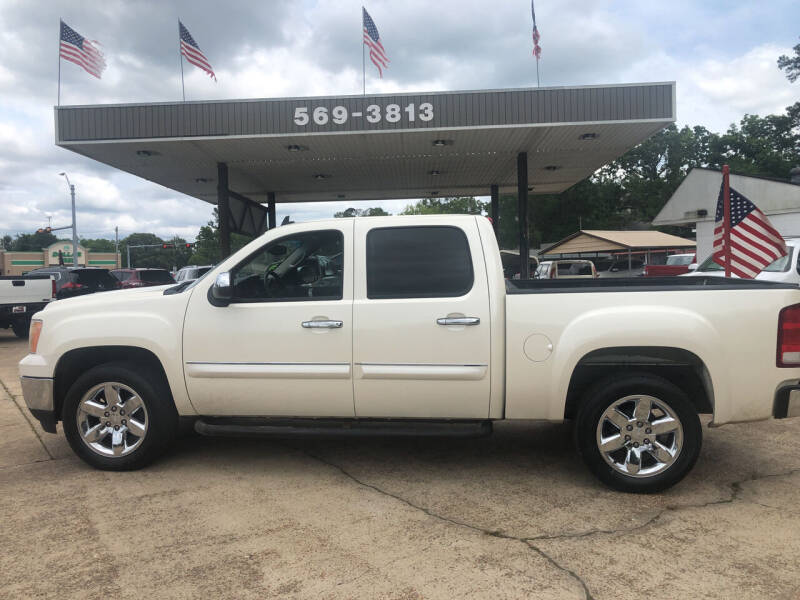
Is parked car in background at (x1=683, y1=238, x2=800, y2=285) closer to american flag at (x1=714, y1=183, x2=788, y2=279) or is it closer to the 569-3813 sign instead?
american flag at (x1=714, y1=183, x2=788, y2=279)

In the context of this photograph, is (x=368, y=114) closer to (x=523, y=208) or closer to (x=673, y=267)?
(x=523, y=208)

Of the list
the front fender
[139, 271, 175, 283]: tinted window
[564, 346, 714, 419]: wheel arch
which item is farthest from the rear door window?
[564, 346, 714, 419]: wheel arch

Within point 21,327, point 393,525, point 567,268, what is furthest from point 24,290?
point 567,268

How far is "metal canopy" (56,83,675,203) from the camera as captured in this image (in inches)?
482

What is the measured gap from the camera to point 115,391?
169 inches

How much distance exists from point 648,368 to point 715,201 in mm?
25204

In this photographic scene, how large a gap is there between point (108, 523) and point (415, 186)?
18374mm

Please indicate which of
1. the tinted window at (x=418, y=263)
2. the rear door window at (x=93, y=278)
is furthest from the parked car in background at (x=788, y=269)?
the rear door window at (x=93, y=278)

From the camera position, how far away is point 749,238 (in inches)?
291

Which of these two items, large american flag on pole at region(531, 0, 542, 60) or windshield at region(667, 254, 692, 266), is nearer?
large american flag on pole at region(531, 0, 542, 60)

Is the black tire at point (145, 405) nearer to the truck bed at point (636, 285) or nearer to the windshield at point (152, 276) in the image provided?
the truck bed at point (636, 285)

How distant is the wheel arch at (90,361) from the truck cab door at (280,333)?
14.3 inches

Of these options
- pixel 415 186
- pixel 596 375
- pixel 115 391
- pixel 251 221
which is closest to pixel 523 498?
pixel 596 375

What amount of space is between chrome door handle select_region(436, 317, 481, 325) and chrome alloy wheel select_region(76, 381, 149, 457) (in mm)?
2263
